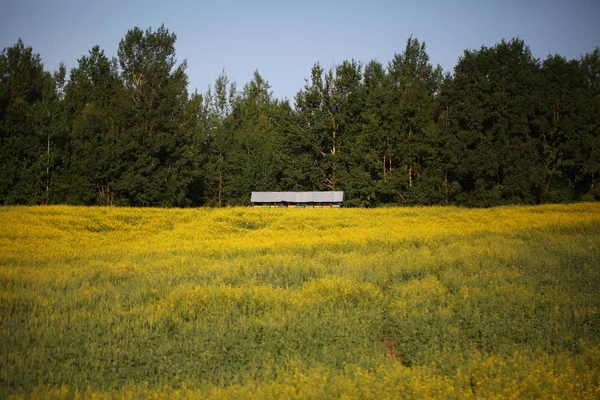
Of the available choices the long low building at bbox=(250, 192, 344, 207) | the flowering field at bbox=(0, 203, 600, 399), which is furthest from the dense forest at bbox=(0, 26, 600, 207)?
the flowering field at bbox=(0, 203, 600, 399)

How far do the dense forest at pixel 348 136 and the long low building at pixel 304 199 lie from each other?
365 inches

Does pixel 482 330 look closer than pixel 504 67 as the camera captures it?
Yes

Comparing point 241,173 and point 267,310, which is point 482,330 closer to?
point 267,310

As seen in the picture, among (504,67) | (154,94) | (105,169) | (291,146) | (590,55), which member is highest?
(590,55)

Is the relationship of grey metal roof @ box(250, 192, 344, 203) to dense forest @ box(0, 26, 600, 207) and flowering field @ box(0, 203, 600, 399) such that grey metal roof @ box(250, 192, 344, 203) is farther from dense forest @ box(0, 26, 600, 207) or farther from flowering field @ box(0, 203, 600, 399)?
flowering field @ box(0, 203, 600, 399)

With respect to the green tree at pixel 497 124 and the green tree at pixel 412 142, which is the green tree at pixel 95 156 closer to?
the green tree at pixel 412 142

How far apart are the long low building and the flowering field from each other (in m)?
22.0

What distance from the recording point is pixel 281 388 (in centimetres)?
670

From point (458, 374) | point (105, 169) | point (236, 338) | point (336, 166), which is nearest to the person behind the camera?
point (458, 374)

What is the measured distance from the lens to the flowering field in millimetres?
7078

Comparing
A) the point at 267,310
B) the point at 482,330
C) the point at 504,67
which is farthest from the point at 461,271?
the point at 504,67

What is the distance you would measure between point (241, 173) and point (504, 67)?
30.8m

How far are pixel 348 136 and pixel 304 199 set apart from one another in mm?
14563

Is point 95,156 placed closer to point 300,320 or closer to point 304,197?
point 304,197
